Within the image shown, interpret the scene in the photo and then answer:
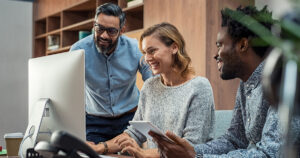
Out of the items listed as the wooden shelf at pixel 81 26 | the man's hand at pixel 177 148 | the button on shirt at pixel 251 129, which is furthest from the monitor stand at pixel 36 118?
the wooden shelf at pixel 81 26

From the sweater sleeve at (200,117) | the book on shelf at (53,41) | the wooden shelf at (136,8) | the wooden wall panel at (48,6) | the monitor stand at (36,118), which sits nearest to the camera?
the monitor stand at (36,118)

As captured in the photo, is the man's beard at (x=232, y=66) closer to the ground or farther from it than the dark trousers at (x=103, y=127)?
farther from it

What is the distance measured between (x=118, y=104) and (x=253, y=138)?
1168mm

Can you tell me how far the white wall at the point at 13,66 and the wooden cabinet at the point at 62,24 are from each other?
16.6 inches

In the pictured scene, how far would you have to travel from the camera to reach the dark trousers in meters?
2.31

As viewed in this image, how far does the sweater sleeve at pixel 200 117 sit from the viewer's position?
1.74 meters

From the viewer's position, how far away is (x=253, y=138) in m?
1.37

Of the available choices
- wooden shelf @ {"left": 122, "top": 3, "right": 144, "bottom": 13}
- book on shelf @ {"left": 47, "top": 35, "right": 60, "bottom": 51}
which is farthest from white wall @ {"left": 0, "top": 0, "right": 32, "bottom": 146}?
wooden shelf @ {"left": 122, "top": 3, "right": 144, "bottom": 13}

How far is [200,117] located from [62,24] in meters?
4.18

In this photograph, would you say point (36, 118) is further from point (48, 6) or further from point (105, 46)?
point (48, 6)

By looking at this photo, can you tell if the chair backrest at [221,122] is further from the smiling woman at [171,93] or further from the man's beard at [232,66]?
the man's beard at [232,66]

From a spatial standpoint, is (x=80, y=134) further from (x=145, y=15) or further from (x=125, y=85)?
(x=145, y=15)

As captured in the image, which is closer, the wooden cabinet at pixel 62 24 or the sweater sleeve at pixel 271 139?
the sweater sleeve at pixel 271 139

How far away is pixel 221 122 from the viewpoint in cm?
186
